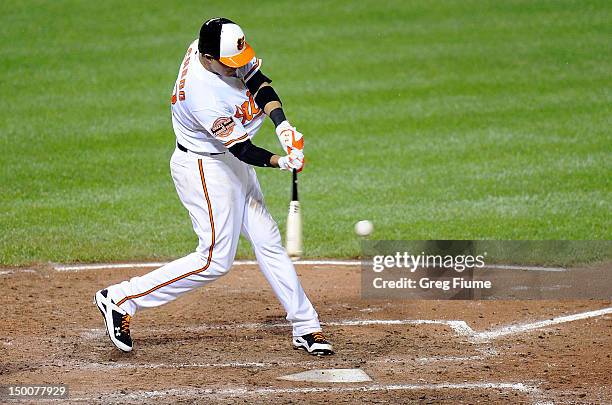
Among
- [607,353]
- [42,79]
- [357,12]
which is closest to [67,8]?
[42,79]

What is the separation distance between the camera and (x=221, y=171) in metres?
6.66

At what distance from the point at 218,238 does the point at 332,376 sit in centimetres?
110

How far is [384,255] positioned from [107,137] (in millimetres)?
4960

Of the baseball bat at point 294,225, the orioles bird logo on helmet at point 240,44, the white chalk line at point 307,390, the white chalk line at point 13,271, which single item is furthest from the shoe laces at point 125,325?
the white chalk line at point 13,271

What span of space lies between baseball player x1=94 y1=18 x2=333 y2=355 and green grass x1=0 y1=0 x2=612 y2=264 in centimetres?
267

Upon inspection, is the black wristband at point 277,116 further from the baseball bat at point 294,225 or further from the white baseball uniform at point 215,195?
the baseball bat at point 294,225

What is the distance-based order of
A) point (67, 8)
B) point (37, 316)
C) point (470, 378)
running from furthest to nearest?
point (67, 8) → point (37, 316) → point (470, 378)

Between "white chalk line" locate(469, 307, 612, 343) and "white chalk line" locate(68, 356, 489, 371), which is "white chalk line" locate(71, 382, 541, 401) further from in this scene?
"white chalk line" locate(469, 307, 612, 343)

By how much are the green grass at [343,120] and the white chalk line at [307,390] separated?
351 cm

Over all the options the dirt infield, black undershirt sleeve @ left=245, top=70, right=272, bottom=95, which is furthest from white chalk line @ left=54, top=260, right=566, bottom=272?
black undershirt sleeve @ left=245, top=70, right=272, bottom=95

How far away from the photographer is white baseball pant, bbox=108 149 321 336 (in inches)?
262

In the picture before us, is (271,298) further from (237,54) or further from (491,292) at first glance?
(237,54)

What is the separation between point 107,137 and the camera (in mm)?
13102

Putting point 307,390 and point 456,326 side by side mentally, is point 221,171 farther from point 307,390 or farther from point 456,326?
point 456,326
